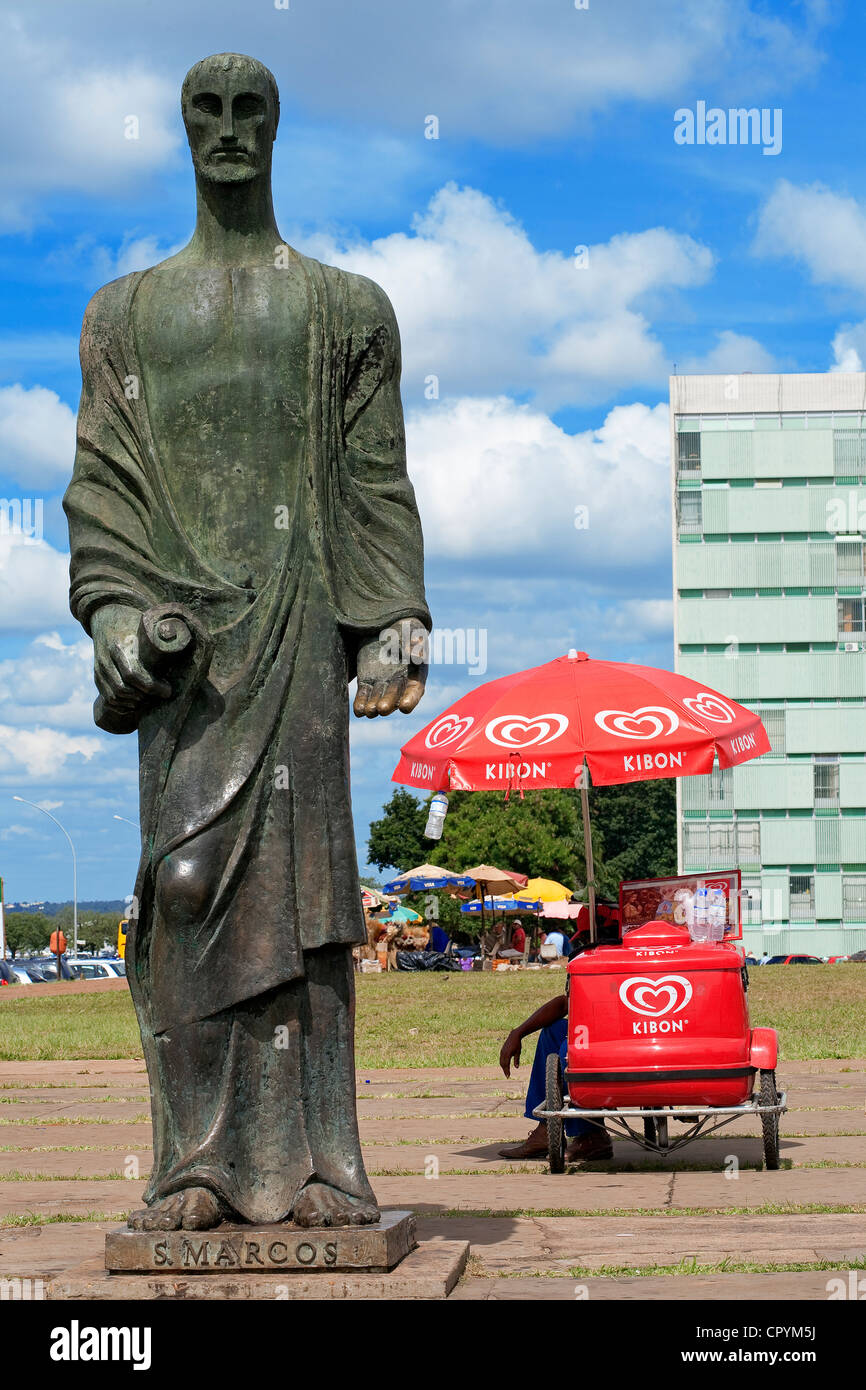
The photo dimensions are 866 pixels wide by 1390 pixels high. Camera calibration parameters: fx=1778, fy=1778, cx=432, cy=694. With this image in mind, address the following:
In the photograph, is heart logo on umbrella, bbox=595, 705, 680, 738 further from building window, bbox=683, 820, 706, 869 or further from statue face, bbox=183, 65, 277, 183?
building window, bbox=683, 820, 706, 869

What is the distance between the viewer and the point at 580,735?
10.1m

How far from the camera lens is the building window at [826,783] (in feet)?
243

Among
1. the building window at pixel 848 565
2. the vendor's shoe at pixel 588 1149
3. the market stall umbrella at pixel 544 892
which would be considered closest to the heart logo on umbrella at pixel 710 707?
the vendor's shoe at pixel 588 1149

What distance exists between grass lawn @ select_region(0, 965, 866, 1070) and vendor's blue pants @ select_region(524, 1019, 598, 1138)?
554cm

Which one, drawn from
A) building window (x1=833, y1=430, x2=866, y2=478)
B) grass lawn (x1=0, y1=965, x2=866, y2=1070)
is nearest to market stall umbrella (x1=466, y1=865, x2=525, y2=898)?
grass lawn (x1=0, y1=965, x2=866, y2=1070)

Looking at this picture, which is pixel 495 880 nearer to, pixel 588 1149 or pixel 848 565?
pixel 848 565

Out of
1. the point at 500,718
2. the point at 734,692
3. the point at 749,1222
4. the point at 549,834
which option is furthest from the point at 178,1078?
the point at 734,692

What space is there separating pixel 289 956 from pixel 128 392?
1.73 m

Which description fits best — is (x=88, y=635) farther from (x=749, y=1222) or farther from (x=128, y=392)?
(x=749, y=1222)

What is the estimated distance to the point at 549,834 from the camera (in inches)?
2751

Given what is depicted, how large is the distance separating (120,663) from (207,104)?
→ 1.71 metres

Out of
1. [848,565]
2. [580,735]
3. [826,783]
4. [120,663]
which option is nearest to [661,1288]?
[120,663]

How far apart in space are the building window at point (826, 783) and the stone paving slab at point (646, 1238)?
6896cm
